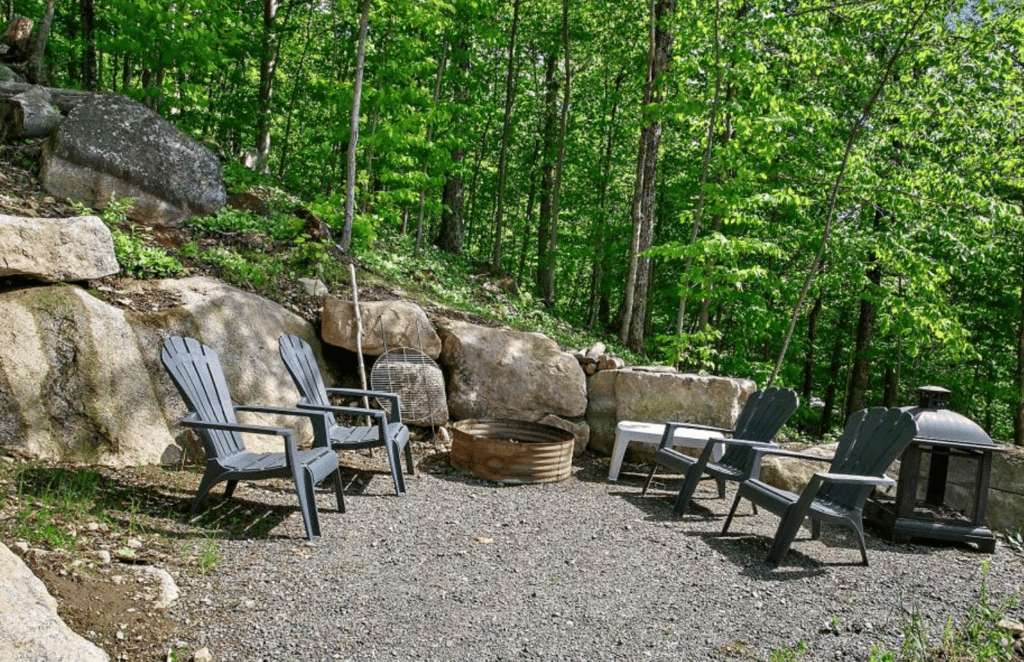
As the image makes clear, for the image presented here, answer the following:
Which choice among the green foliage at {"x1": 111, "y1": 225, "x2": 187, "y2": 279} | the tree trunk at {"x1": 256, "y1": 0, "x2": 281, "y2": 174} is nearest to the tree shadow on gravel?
the green foliage at {"x1": 111, "y1": 225, "x2": 187, "y2": 279}

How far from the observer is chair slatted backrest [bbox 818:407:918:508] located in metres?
3.98

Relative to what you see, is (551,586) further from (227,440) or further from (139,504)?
(139,504)

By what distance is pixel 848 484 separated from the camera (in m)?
4.13

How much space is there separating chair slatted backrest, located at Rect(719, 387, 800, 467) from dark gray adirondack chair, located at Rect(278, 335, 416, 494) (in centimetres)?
235

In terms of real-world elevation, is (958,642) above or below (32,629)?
below

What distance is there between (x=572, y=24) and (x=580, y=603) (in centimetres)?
1169

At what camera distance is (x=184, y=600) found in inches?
108

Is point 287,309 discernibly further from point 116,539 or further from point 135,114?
point 116,539

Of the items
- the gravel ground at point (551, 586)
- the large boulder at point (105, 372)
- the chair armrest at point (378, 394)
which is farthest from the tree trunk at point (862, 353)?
the large boulder at point (105, 372)

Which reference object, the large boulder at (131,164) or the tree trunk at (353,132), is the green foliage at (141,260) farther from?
the tree trunk at (353,132)

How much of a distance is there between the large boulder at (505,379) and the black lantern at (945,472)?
2.73 meters

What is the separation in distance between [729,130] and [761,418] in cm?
482

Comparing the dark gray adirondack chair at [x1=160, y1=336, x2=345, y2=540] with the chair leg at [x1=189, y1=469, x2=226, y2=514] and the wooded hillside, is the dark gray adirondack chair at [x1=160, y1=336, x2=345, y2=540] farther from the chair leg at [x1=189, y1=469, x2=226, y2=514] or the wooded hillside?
the wooded hillside

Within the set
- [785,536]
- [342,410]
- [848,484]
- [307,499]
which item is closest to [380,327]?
[342,410]
